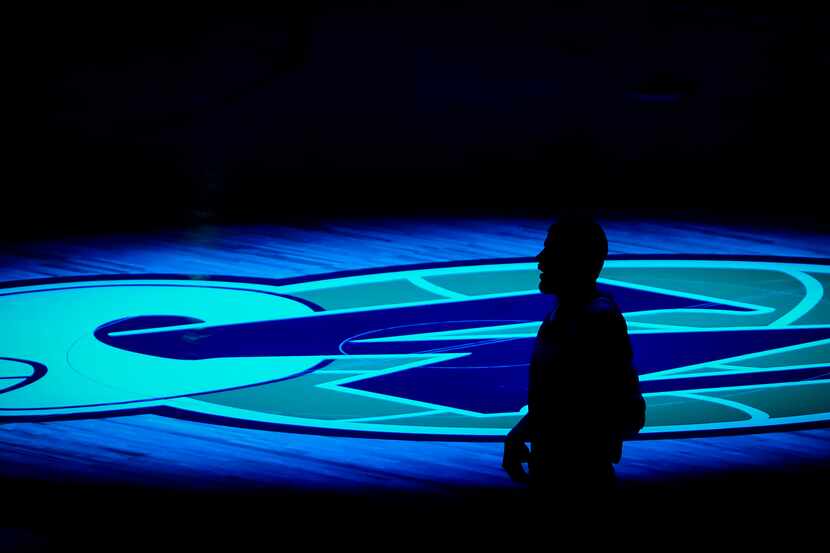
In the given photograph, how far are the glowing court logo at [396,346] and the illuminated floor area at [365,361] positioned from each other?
1cm

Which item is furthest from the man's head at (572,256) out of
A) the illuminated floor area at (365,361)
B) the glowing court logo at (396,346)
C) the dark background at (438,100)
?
the dark background at (438,100)

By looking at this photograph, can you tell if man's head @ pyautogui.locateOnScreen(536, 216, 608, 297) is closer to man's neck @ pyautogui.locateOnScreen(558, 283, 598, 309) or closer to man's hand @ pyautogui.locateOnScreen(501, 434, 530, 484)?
man's neck @ pyautogui.locateOnScreen(558, 283, 598, 309)

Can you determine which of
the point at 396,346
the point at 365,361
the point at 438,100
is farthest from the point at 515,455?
the point at 438,100

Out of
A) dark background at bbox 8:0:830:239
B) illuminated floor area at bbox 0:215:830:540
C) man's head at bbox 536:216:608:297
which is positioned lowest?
illuminated floor area at bbox 0:215:830:540

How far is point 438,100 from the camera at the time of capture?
327 inches

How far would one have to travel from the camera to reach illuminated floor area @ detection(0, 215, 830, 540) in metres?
3.83

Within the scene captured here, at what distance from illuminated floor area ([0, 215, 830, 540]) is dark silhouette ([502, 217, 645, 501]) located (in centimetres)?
135

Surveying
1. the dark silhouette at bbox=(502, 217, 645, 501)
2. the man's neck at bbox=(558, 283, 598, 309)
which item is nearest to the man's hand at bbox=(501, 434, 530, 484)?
the dark silhouette at bbox=(502, 217, 645, 501)

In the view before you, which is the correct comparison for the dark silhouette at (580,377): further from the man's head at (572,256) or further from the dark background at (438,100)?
the dark background at (438,100)

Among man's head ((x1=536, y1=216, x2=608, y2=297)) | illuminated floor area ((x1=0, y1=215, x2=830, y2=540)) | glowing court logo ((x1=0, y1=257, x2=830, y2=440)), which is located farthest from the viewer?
glowing court logo ((x1=0, y1=257, x2=830, y2=440))

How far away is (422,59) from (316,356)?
373 centimetres

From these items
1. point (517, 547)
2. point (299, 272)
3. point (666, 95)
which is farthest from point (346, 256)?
point (517, 547)

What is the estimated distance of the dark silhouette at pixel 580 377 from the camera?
7.39 feet

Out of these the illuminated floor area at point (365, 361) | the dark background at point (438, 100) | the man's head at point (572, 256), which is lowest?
the illuminated floor area at point (365, 361)
